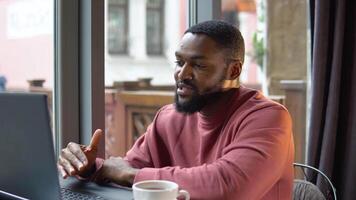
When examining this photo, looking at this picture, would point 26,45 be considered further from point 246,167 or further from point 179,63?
point 246,167

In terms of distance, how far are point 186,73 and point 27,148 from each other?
59cm

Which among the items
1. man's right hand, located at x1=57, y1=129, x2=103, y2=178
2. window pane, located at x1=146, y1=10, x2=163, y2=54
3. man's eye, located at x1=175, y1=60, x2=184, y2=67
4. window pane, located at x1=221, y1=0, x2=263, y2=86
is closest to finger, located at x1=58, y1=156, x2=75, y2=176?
man's right hand, located at x1=57, y1=129, x2=103, y2=178

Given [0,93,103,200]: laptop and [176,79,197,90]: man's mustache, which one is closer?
[0,93,103,200]: laptop

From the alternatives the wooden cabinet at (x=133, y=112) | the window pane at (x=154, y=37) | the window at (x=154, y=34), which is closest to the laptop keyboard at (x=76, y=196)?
the wooden cabinet at (x=133, y=112)

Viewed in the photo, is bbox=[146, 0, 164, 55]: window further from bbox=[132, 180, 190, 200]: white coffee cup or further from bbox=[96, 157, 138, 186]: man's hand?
bbox=[132, 180, 190, 200]: white coffee cup

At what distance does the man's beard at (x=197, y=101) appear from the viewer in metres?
1.47

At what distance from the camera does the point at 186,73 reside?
1457 millimetres

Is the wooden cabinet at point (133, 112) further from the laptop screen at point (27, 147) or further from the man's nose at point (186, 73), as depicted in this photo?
the laptop screen at point (27, 147)

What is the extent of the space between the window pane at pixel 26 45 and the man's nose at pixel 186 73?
658mm

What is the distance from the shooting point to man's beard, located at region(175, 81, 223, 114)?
1.47 metres

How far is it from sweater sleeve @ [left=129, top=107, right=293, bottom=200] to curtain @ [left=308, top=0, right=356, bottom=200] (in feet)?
2.99

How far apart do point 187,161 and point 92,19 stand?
670 mm

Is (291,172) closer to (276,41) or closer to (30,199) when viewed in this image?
(30,199)

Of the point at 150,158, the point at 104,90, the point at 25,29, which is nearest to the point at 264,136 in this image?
the point at 150,158
